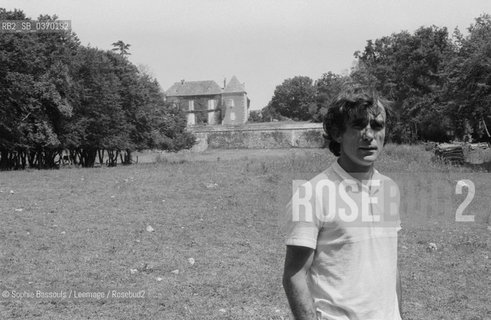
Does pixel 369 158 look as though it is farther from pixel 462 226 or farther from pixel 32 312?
pixel 462 226

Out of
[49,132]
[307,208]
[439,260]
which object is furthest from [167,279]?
[49,132]

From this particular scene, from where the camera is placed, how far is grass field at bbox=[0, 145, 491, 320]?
16.9 ft

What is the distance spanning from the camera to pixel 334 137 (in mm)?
2111

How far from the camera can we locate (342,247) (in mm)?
1875

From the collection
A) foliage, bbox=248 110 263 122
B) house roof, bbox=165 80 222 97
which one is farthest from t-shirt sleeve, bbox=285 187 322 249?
foliage, bbox=248 110 263 122

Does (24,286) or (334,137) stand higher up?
(334,137)

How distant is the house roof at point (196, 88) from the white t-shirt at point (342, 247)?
8535 cm

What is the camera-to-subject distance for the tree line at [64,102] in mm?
23453

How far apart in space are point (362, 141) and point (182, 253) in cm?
566

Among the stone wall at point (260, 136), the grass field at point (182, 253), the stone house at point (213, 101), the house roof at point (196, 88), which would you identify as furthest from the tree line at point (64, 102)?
the house roof at point (196, 88)

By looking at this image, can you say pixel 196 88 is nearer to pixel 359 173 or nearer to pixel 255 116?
pixel 255 116

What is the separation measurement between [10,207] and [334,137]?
10026 mm

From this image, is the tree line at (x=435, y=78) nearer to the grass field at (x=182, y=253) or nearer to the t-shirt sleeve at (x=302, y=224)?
the grass field at (x=182, y=253)

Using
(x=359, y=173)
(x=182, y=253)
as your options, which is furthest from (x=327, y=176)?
(x=182, y=253)
